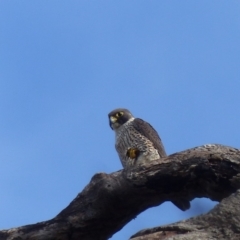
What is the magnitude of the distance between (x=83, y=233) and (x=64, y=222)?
16cm

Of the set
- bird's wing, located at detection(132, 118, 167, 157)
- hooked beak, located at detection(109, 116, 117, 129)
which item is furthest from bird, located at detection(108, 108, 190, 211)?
hooked beak, located at detection(109, 116, 117, 129)

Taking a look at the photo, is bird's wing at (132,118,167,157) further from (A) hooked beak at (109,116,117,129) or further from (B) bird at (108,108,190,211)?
(A) hooked beak at (109,116,117,129)

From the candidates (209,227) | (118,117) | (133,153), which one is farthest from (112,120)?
(209,227)

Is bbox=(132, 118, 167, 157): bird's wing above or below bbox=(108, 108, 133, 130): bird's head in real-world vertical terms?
below

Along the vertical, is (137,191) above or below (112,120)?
below

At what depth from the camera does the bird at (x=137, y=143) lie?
26.6 feet

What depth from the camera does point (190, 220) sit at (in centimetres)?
466

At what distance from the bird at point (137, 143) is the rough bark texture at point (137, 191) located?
2.32m

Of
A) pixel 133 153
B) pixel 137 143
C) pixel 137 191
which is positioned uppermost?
pixel 137 143

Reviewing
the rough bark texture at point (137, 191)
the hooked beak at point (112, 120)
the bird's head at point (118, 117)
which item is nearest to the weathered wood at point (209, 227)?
the rough bark texture at point (137, 191)

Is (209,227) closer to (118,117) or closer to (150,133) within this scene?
(150,133)

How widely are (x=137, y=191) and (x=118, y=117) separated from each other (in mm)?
3845

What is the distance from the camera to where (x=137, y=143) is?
834cm

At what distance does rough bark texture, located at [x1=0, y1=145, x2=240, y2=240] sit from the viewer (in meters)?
5.18
